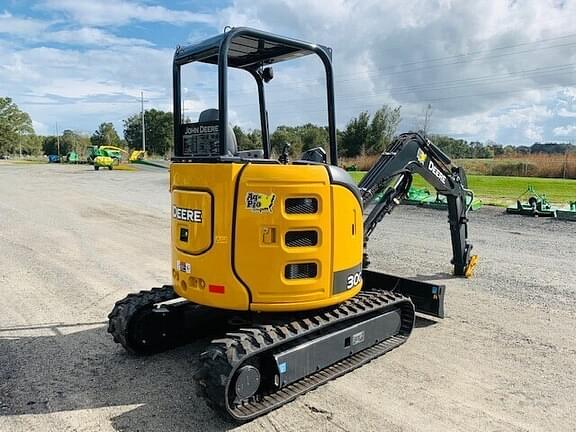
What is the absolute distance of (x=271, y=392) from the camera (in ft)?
15.5

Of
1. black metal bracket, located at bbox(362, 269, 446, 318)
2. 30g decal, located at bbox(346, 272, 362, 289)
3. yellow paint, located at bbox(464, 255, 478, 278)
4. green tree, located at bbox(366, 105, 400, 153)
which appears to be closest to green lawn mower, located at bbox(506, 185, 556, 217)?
yellow paint, located at bbox(464, 255, 478, 278)

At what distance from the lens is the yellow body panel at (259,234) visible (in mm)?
4582

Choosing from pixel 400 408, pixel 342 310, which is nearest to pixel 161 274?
pixel 342 310

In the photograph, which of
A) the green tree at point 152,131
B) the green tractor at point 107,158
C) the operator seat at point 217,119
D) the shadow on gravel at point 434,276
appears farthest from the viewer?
the green tree at point 152,131

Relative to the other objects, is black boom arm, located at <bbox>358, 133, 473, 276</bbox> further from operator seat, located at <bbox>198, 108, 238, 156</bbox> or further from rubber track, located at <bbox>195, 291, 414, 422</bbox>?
operator seat, located at <bbox>198, 108, 238, 156</bbox>

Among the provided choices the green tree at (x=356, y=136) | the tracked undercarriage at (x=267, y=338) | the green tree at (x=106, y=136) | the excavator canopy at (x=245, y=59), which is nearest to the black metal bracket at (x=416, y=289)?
the tracked undercarriage at (x=267, y=338)

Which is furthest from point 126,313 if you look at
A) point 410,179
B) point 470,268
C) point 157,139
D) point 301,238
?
point 157,139

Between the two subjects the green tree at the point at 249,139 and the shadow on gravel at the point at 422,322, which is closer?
the green tree at the point at 249,139

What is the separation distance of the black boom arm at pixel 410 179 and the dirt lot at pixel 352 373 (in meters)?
1.18

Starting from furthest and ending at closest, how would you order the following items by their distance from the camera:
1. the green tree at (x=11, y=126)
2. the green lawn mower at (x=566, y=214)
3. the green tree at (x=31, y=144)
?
the green tree at (x=31, y=144) < the green tree at (x=11, y=126) < the green lawn mower at (x=566, y=214)

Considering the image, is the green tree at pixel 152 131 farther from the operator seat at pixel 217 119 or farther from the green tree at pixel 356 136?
the operator seat at pixel 217 119

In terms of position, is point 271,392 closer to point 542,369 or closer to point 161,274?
point 542,369

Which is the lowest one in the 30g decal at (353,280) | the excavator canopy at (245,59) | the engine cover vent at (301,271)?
the 30g decal at (353,280)

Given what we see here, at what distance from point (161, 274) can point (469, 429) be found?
618 cm
